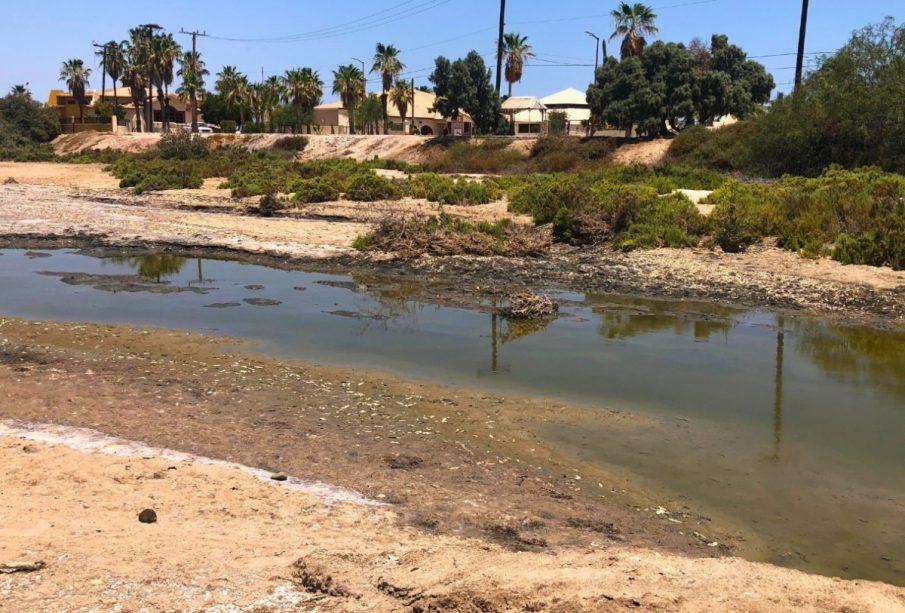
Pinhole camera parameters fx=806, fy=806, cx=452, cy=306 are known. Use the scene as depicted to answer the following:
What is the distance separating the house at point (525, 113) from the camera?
72925 mm

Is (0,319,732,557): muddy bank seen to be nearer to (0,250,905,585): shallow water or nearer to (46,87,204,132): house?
(0,250,905,585): shallow water

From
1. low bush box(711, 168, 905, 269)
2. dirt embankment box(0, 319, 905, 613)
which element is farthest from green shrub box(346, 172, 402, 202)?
dirt embankment box(0, 319, 905, 613)

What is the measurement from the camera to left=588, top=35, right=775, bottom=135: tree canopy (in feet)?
165

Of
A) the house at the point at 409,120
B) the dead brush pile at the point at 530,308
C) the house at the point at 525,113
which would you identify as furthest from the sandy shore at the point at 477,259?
the house at the point at 409,120

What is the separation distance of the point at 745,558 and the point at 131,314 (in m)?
11.7

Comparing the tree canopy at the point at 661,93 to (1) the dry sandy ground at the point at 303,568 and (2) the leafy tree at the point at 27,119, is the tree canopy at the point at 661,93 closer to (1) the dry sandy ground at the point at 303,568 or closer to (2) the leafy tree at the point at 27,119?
(1) the dry sandy ground at the point at 303,568

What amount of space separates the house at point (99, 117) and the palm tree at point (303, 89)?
17.4 m

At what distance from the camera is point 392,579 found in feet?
14.9

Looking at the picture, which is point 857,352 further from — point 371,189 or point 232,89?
point 232,89

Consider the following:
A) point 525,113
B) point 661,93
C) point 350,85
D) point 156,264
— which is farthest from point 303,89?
point 156,264

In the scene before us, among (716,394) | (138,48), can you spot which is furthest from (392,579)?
(138,48)

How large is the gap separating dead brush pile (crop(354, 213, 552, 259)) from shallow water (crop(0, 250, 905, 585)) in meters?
2.42

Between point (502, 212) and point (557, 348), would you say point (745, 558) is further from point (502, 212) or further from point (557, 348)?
point (502, 212)

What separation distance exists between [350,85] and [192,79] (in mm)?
15919
